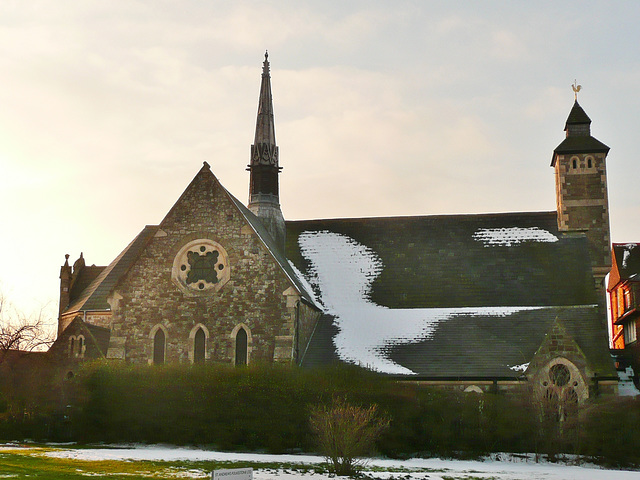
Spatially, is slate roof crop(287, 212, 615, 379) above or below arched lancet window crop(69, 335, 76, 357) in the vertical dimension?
above

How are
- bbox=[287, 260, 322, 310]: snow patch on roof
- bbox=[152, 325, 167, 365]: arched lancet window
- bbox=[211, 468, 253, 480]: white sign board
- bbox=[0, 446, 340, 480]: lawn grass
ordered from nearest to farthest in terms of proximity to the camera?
bbox=[211, 468, 253, 480]: white sign board
bbox=[0, 446, 340, 480]: lawn grass
bbox=[152, 325, 167, 365]: arched lancet window
bbox=[287, 260, 322, 310]: snow patch on roof

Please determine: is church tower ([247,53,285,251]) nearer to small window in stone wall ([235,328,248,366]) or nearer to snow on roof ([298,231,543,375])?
snow on roof ([298,231,543,375])

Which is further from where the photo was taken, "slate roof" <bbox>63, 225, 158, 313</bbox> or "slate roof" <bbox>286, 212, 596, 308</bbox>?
"slate roof" <bbox>63, 225, 158, 313</bbox>

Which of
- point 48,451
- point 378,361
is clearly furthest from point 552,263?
point 48,451

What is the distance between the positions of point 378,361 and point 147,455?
10.2 meters

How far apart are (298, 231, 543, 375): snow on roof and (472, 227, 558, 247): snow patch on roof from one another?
410cm

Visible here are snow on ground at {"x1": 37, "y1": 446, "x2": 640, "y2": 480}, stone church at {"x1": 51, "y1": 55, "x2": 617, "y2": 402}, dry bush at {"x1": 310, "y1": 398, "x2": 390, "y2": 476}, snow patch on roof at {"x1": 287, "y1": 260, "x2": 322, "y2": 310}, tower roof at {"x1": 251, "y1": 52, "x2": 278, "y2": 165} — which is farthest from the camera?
tower roof at {"x1": 251, "y1": 52, "x2": 278, "y2": 165}

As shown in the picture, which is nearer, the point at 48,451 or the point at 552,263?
the point at 48,451

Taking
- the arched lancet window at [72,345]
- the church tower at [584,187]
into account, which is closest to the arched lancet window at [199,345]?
the arched lancet window at [72,345]

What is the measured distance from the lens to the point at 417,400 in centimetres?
2441

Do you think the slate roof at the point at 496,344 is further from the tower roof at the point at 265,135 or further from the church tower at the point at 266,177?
the tower roof at the point at 265,135

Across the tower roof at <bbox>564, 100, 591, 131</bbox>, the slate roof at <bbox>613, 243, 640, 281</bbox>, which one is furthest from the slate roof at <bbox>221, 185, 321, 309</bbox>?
the slate roof at <bbox>613, 243, 640, 281</bbox>

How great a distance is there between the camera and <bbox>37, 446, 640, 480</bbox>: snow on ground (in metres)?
18.6

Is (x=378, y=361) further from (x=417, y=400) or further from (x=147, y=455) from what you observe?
(x=147, y=455)
